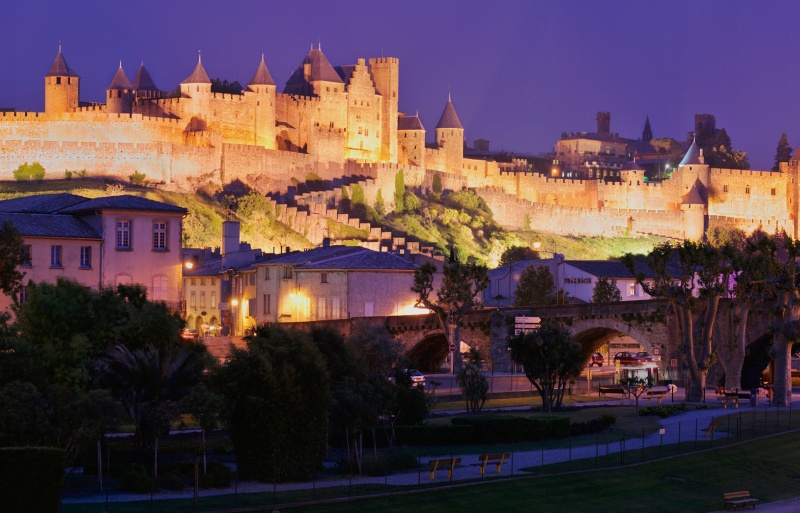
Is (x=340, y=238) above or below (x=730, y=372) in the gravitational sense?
above

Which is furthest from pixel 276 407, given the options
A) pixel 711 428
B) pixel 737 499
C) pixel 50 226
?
pixel 50 226

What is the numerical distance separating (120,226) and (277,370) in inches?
884

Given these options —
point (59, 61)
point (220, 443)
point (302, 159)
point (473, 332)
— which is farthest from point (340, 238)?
point (220, 443)

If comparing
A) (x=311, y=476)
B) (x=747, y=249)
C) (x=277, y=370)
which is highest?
(x=747, y=249)

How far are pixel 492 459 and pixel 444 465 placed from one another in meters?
1.22

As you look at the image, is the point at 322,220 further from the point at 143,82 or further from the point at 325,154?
the point at 143,82

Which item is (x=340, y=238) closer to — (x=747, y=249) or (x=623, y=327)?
(x=623, y=327)

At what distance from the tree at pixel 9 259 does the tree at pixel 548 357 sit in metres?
15.2

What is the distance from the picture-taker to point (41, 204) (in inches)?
2261

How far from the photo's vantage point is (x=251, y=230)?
9594cm

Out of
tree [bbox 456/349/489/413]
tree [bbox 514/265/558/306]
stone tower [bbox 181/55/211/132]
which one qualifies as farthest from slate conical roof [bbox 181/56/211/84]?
tree [bbox 456/349/489/413]

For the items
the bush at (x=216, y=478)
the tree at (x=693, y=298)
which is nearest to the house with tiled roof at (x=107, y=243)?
the tree at (x=693, y=298)

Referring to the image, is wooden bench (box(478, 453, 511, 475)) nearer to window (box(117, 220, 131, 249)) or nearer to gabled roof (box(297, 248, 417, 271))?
window (box(117, 220, 131, 249))

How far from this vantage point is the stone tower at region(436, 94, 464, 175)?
130 metres
